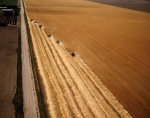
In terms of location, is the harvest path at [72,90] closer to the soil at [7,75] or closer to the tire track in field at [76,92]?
the tire track in field at [76,92]

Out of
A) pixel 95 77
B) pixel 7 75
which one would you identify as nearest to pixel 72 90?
pixel 95 77

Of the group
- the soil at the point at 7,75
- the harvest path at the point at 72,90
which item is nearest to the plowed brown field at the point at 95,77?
the harvest path at the point at 72,90

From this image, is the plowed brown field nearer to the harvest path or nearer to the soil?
the harvest path

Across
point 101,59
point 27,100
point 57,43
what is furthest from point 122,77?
point 57,43

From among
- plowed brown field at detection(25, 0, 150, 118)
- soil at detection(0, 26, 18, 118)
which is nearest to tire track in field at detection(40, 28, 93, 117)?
plowed brown field at detection(25, 0, 150, 118)

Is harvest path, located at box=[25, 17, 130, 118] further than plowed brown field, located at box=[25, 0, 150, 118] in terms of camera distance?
No

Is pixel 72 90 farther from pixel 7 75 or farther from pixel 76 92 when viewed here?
pixel 7 75
